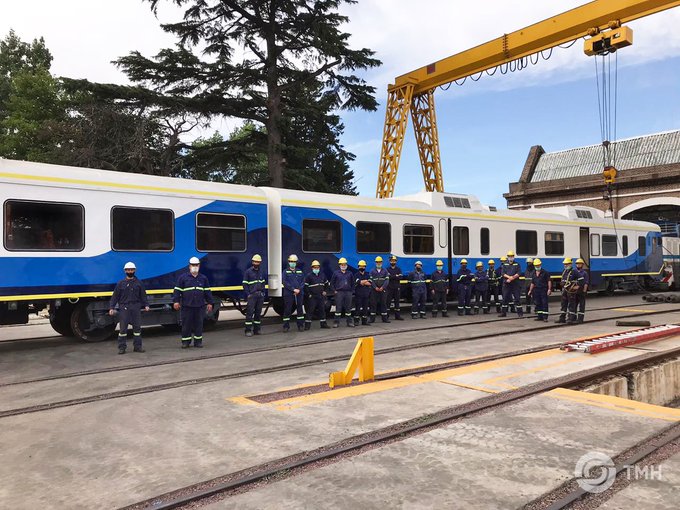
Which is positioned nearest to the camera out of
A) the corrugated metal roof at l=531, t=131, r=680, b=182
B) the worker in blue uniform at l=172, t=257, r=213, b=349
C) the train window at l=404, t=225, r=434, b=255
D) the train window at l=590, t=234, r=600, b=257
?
the worker in blue uniform at l=172, t=257, r=213, b=349

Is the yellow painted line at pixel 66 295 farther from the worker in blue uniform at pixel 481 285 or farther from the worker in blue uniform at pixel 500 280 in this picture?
the worker in blue uniform at pixel 500 280

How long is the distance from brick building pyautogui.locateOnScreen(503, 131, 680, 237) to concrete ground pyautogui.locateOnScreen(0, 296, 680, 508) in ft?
91.3

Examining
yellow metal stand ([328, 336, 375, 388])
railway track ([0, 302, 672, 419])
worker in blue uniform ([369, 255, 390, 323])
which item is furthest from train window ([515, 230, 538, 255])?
yellow metal stand ([328, 336, 375, 388])

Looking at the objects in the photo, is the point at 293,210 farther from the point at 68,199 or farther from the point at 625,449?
the point at 625,449

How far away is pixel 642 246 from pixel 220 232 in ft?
66.0

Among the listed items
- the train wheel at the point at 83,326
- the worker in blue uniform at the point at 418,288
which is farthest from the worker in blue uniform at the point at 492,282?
the train wheel at the point at 83,326

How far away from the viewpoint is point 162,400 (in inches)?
241

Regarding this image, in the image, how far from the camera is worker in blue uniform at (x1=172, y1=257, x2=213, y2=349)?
32.4 feet

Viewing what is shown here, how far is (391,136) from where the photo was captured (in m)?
29.9

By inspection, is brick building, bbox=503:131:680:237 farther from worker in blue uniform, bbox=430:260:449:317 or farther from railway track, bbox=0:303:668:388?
→ railway track, bbox=0:303:668:388

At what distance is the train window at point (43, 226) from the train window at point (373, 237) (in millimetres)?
7004

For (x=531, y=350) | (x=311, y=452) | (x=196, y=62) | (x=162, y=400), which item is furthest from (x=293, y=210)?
(x=196, y=62)

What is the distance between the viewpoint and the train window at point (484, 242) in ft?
56.1

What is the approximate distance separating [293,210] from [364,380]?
6.83 m
